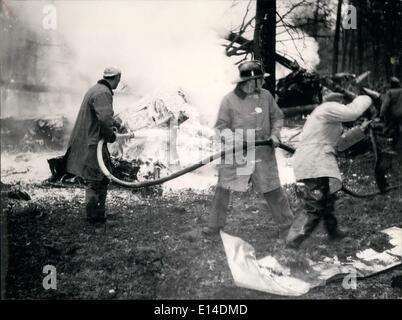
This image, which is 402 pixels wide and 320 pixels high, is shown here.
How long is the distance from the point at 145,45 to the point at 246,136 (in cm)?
333

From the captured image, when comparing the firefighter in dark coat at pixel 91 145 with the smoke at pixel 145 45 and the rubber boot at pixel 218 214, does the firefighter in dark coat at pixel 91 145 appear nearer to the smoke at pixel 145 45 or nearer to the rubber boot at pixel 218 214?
the rubber boot at pixel 218 214

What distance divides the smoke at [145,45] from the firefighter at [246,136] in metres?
2.50

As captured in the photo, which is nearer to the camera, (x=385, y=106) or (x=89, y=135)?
(x=89, y=135)

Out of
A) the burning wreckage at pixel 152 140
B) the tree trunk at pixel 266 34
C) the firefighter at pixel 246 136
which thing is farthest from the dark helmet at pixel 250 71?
the burning wreckage at pixel 152 140

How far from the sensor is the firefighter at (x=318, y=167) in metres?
4.45

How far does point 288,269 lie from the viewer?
421 centimetres

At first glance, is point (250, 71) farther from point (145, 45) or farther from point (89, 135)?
point (145, 45)

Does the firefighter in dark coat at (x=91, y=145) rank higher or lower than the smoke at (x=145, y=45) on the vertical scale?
lower

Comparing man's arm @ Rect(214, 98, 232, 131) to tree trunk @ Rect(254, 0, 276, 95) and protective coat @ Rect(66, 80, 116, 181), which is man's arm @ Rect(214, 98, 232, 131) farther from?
tree trunk @ Rect(254, 0, 276, 95)

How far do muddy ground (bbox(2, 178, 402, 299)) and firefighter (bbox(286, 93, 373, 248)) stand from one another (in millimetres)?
303

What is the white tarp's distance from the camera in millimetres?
3887

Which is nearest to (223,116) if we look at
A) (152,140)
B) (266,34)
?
(266,34)
